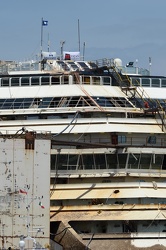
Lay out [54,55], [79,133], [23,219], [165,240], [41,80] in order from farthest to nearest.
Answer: [54,55] < [41,80] < [79,133] < [165,240] < [23,219]

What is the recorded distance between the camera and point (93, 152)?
53469 mm

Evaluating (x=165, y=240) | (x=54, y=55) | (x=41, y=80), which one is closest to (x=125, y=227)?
(x=165, y=240)

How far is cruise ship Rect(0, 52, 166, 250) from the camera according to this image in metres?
50.2

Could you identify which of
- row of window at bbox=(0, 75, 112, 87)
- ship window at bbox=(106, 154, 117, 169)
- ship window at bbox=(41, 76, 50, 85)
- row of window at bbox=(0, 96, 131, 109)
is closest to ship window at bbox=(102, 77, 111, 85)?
row of window at bbox=(0, 75, 112, 87)

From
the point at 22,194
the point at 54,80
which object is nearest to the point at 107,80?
the point at 54,80

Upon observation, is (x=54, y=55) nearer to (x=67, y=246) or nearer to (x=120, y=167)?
(x=120, y=167)

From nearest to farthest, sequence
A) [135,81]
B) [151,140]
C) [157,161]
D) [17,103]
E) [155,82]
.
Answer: [157,161]
[151,140]
[17,103]
[135,81]
[155,82]

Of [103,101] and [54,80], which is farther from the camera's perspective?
[54,80]

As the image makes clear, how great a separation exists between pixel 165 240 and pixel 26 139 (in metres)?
9.32

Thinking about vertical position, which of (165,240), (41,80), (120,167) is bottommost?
(165,240)

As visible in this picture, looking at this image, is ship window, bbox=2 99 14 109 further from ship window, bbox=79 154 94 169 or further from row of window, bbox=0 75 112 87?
ship window, bbox=79 154 94 169

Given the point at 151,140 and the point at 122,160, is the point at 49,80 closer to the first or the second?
the point at 151,140

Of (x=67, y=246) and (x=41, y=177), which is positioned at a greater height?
(x=41, y=177)

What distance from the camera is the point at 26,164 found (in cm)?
4850
